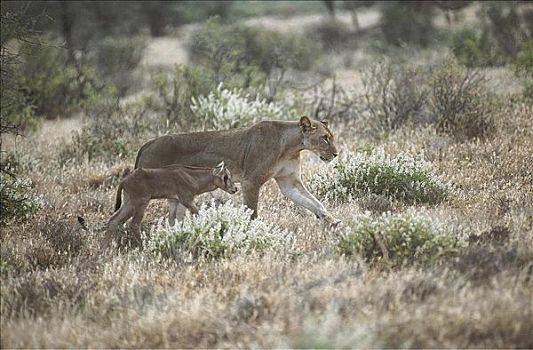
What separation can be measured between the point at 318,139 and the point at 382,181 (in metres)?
1.21

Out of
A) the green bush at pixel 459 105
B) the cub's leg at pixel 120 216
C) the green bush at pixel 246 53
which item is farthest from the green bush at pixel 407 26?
the cub's leg at pixel 120 216

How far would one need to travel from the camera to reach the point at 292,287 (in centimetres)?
596

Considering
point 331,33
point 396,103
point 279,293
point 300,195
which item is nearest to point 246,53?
point 331,33

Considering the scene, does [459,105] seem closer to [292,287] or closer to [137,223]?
[137,223]

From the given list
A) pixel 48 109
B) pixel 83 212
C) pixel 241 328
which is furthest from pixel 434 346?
pixel 48 109

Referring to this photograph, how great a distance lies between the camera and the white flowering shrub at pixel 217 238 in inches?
→ 287

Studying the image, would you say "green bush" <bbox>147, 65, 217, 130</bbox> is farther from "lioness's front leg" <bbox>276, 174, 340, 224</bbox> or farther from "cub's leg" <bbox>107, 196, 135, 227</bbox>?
"cub's leg" <bbox>107, 196, 135, 227</bbox>

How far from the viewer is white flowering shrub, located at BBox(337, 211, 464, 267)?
6570 millimetres

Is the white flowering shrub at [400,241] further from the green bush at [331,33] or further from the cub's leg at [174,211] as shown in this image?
the green bush at [331,33]

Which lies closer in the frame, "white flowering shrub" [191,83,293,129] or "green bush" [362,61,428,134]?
"white flowering shrub" [191,83,293,129]

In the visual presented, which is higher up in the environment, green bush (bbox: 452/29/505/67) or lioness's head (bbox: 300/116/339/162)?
lioness's head (bbox: 300/116/339/162)

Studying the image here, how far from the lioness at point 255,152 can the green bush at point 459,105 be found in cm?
449

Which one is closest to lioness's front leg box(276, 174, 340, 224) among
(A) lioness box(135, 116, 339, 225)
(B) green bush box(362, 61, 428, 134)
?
(A) lioness box(135, 116, 339, 225)

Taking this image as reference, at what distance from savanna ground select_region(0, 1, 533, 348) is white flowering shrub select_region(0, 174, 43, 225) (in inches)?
5.2
